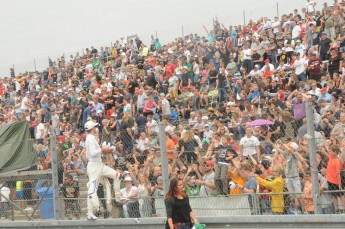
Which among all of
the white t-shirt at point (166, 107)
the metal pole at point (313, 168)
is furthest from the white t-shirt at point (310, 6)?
the metal pole at point (313, 168)

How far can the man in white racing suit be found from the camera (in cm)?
1455

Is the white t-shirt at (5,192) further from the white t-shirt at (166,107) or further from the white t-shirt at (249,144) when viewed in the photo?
the white t-shirt at (166,107)

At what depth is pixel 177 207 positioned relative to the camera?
41.5 ft

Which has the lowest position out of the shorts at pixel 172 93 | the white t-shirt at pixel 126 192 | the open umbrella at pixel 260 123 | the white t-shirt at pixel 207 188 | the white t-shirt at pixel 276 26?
the white t-shirt at pixel 126 192

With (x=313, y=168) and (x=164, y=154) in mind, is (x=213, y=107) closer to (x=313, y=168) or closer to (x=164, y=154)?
(x=164, y=154)

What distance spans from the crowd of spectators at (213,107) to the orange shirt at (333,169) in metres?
0.01

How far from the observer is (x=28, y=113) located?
110ft

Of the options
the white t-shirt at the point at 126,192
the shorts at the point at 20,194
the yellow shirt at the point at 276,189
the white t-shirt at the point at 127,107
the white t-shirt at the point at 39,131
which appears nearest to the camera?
the yellow shirt at the point at 276,189

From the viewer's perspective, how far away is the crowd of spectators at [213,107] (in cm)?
1233

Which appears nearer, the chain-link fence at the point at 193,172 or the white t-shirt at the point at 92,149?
the chain-link fence at the point at 193,172

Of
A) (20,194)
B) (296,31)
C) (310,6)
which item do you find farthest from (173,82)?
(20,194)

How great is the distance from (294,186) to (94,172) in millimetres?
3933

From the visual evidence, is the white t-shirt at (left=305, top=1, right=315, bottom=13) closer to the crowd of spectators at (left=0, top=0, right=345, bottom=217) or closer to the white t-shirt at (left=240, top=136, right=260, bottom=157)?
the crowd of spectators at (left=0, top=0, right=345, bottom=217)

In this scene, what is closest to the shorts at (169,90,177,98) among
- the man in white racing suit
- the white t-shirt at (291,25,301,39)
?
the white t-shirt at (291,25,301,39)
